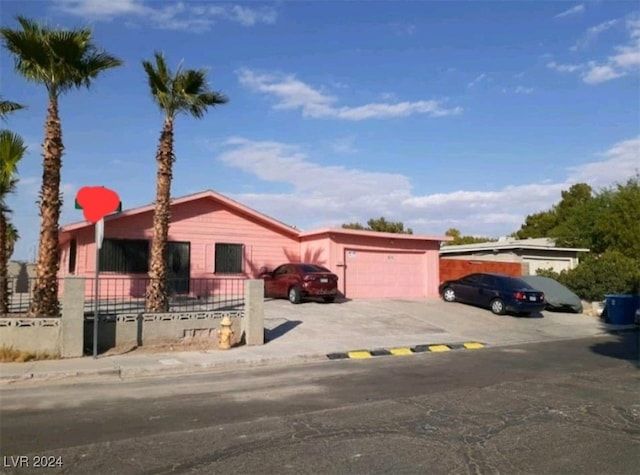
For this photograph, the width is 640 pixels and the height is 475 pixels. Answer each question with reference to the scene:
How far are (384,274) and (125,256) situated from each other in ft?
35.3

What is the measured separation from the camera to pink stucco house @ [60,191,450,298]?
21.1m

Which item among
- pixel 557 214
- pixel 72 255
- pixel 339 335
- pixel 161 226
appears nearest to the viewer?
pixel 161 226

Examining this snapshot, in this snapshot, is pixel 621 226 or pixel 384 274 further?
pixel 621 226

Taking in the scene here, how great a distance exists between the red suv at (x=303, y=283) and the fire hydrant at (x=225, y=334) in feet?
23.7

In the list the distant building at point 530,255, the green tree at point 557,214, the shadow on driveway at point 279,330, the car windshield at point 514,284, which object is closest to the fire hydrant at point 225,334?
the shadow on driveway at point 279,330

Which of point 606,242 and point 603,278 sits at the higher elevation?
point 606,242

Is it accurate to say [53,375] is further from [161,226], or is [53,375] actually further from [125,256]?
[125,256]

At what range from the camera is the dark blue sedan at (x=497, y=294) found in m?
20.8

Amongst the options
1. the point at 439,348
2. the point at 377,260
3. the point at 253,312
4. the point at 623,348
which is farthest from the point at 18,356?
the point at 377,260

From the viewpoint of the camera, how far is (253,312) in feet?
45.2

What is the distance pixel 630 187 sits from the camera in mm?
40531

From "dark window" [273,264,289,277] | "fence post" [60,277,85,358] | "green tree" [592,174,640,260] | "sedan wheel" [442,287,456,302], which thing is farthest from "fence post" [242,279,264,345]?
"green tree" [592,174,640,260]

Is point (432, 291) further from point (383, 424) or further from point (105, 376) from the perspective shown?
point (383, 424)

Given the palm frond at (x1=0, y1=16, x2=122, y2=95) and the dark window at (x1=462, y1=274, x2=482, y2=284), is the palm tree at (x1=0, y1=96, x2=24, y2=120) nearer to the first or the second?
the palm frond at (x1=0, y1=16, x2=122, y2=95)
